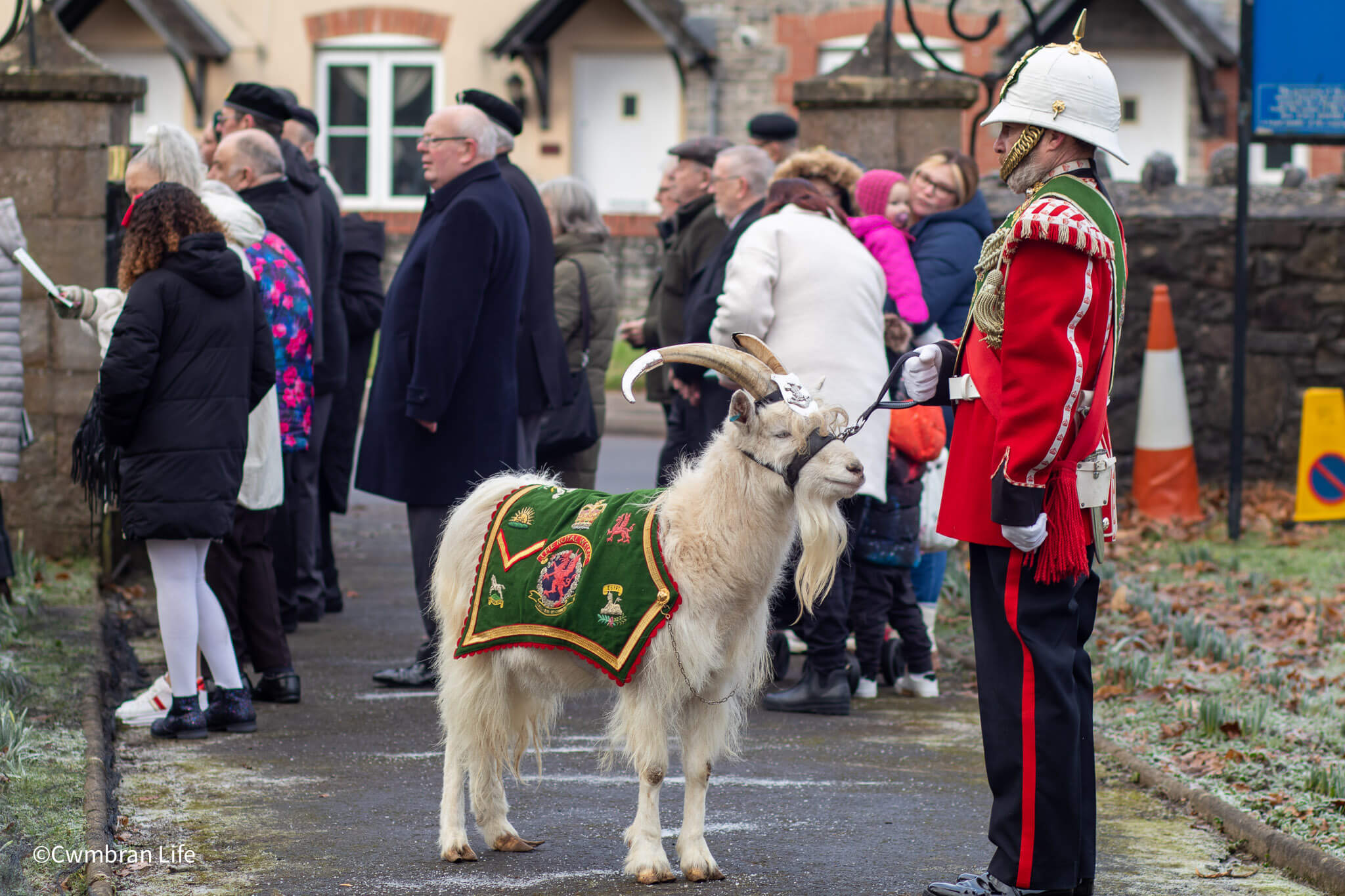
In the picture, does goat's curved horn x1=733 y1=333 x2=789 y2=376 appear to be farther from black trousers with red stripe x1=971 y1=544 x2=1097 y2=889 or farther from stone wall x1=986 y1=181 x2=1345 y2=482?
stone wall x1=986 y1=181 x2=1345 y2=482

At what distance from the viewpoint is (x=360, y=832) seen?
521cm

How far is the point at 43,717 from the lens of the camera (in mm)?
6195

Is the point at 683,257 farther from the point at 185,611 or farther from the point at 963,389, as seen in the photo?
the point at 963,389

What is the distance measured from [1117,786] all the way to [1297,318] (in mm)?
7201

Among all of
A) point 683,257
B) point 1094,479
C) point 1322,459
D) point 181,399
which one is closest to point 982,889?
point 1094,479

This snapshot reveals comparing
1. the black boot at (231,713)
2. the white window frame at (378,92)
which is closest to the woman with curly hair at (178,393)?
the black boot at (231,713)

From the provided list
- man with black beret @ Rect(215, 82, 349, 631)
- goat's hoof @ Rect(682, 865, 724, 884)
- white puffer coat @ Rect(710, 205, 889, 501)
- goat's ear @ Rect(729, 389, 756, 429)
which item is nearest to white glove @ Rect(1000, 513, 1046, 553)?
goat's ear @ Rect(729, 389, 756, 429)

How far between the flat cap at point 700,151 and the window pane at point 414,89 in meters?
14.9

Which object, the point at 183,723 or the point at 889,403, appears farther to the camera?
the point at 183,723

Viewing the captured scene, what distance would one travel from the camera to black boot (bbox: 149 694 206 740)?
20.8 feet

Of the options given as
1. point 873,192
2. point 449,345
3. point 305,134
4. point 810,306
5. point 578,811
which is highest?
point 305,134

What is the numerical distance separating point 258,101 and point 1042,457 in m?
5.37

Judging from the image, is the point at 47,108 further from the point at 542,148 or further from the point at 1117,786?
the point at 542,148

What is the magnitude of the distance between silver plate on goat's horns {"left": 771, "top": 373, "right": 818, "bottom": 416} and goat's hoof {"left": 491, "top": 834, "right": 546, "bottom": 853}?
1.58m
